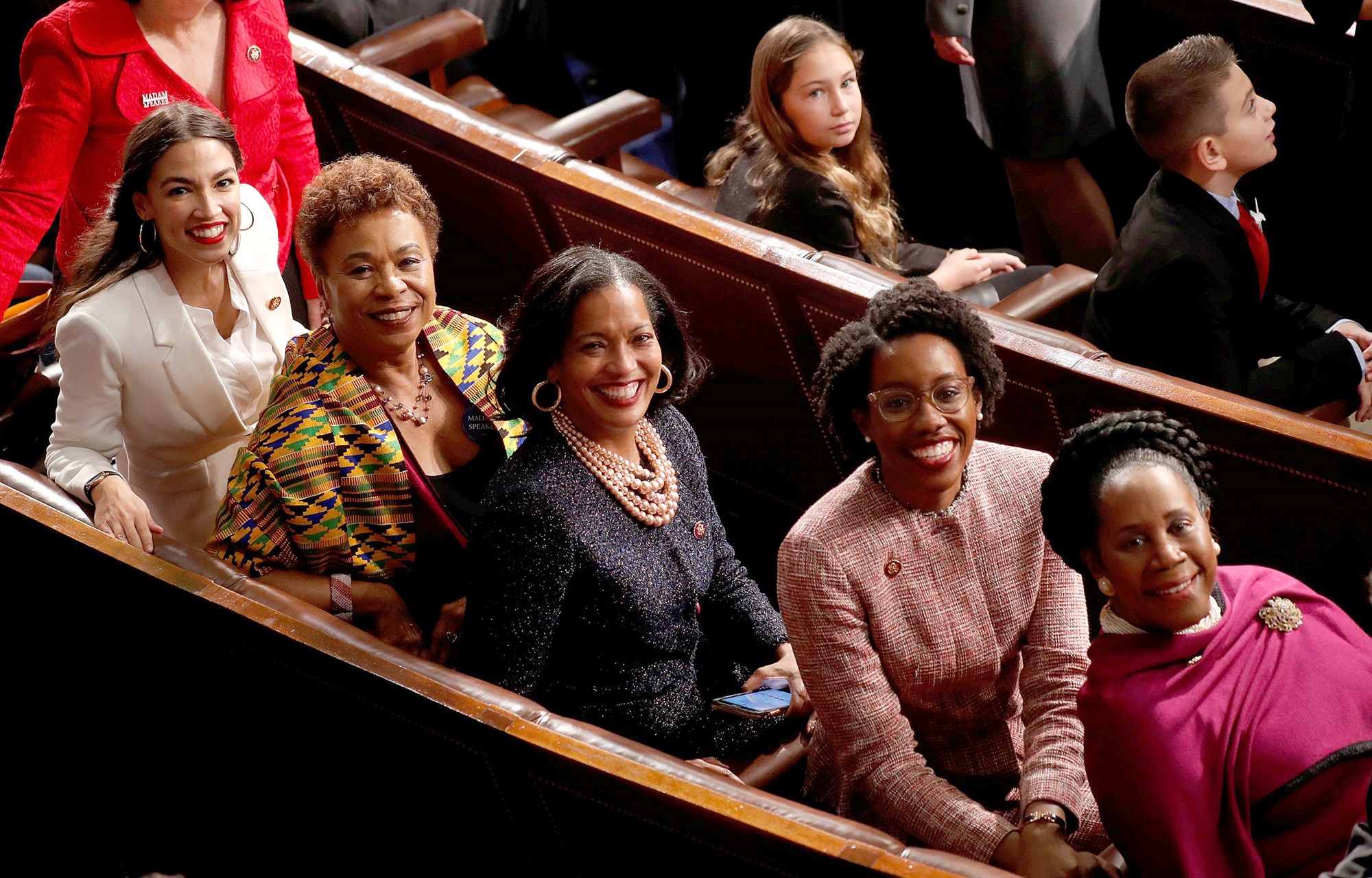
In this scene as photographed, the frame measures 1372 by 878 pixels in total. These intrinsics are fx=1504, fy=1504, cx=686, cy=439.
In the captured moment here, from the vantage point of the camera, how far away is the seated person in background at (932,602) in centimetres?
192

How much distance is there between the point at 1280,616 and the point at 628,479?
873 mm

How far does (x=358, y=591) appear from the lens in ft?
7.54

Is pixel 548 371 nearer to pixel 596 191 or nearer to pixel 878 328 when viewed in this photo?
pixel 878 328

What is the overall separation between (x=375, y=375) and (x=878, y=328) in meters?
0.83

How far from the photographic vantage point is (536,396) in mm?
2125

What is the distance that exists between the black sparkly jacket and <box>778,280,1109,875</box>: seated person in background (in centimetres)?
23

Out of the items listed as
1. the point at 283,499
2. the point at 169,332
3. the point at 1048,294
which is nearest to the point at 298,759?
the point at 283,499

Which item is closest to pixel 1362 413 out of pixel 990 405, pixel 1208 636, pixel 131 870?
pixel 990 405

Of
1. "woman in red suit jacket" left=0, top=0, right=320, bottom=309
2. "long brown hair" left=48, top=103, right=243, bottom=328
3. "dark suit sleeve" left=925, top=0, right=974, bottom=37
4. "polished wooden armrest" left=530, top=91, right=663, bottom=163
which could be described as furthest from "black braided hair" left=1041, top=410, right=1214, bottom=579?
"dark suit sleeve" left=925, top=0, right=974, bottom=37

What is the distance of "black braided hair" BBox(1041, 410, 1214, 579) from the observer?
1736 mm

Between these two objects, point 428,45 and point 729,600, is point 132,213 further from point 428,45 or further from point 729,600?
point 428,45

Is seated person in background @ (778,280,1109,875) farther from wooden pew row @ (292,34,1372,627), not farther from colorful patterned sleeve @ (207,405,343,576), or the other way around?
colorful patterned sleeve @ (207,405,343,576)

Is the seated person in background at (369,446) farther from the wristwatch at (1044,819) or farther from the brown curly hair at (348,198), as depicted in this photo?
the wristwatch at (1044,819)

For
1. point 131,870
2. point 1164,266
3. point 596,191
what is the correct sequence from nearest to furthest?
point 131,870 → point 1164,266 → point 596,191
